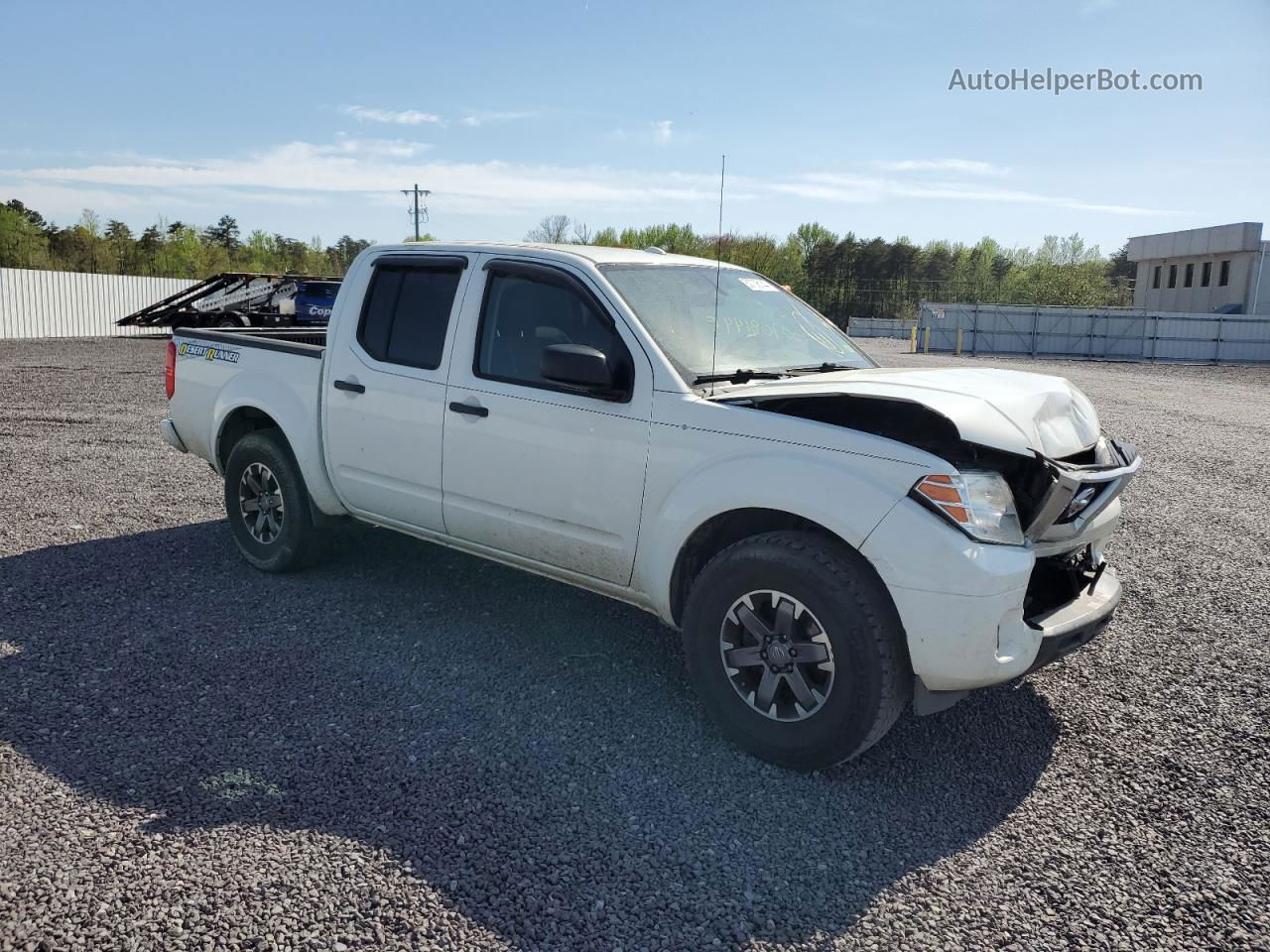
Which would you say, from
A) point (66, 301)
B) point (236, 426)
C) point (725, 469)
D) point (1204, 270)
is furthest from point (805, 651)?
point (1204, 270)

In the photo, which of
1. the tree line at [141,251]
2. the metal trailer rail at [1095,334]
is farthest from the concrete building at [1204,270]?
the tree line at [141,251]

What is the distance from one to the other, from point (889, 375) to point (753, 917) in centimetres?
244

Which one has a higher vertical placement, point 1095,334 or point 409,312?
point 1095,334

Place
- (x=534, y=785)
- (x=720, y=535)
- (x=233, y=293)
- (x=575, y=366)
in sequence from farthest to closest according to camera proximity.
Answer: (x=233, y=293)
(x=720, y=535)
(x=575, y=366)
(x=534, y=785)

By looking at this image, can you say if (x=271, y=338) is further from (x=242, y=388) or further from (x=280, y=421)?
(x=280, y=421)

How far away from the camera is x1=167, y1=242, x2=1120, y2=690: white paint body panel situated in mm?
3516

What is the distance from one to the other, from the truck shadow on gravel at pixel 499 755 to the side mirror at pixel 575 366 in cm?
145

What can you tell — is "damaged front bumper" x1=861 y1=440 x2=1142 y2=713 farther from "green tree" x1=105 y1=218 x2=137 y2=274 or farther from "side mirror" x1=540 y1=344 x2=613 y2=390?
"green tree" x1=105 y1=218 x2=137 y2=274

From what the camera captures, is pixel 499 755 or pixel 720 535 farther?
pixel 720 535

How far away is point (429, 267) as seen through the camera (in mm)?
5289

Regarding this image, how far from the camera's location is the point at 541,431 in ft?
15.0

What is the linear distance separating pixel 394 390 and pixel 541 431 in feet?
3.53

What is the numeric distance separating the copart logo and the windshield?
2.86 metres

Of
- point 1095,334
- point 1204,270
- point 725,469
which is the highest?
point 1204,270
